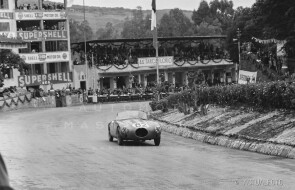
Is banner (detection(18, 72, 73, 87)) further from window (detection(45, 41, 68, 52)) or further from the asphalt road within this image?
the asphalt road

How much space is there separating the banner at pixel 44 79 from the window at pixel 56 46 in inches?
187

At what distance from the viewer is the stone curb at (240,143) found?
62.2 ft

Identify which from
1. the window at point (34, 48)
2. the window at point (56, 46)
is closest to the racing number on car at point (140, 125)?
the window at point (34, 48)

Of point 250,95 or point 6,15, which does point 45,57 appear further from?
point 250,95

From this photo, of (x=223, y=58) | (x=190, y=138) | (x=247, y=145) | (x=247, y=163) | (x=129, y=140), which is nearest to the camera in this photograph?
(x=247, y=163)

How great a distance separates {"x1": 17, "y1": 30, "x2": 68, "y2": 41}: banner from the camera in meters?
92.0

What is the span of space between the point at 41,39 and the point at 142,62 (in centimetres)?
1514

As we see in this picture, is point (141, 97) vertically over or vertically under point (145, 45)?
under

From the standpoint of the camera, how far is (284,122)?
2209cm

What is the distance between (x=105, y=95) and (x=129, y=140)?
57.0 m

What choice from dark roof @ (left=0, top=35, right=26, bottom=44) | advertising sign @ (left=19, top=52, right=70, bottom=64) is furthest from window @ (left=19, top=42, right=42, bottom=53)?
dark roof @ (left=0, top=35, right=26, bottom=44)

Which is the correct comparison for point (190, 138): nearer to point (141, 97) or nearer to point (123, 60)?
point (141, 97)

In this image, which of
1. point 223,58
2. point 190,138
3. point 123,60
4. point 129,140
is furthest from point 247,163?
point 223,58

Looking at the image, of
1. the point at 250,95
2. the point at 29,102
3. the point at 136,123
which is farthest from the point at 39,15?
the point at 136,123
